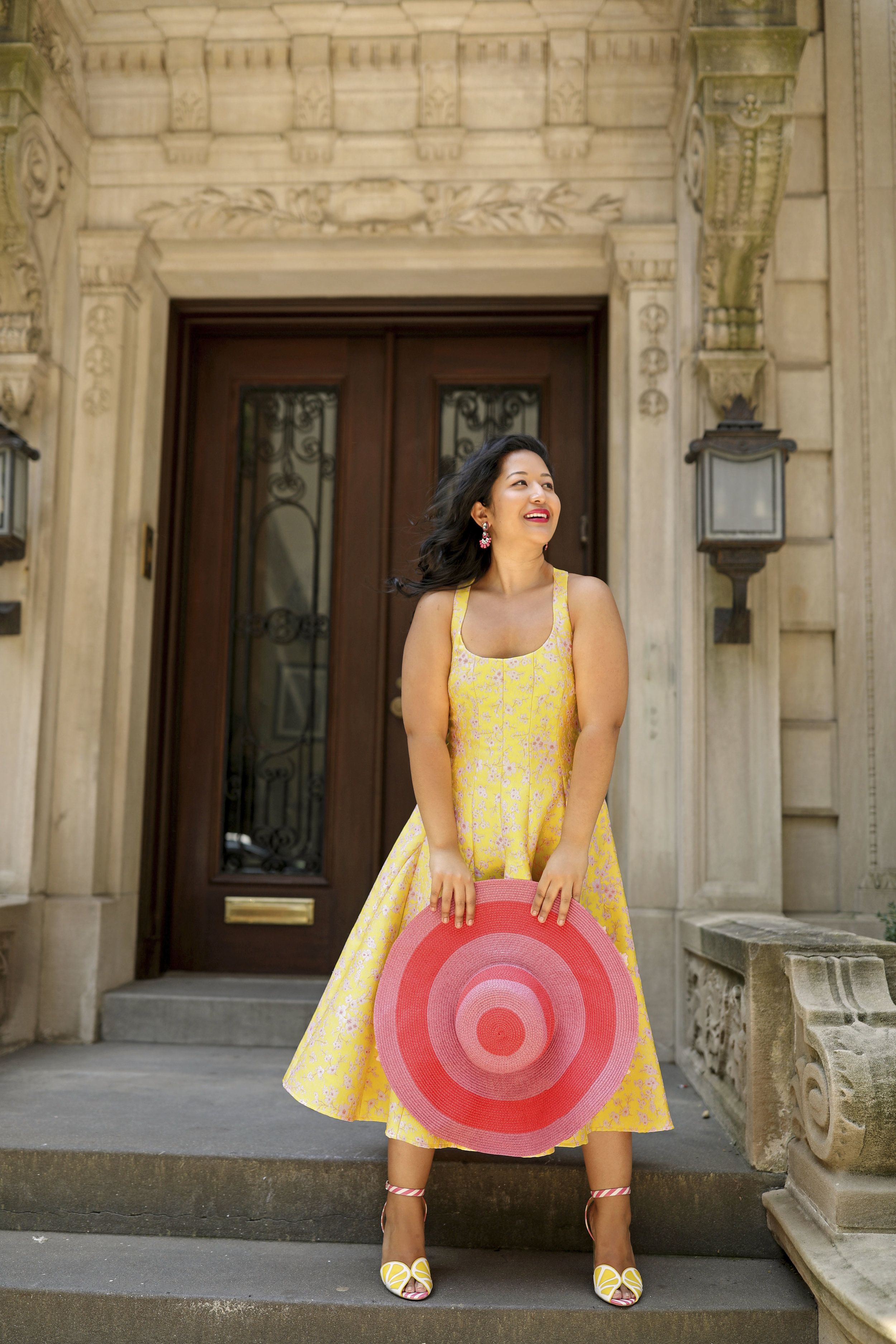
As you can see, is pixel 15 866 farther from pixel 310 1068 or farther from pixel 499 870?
pixel 499 870

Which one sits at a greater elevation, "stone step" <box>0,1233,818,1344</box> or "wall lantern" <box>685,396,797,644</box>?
"wall lantern" <box>685,396,797,644</box>

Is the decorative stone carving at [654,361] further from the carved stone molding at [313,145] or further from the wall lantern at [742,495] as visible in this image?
the carved stone molding at [313,145]

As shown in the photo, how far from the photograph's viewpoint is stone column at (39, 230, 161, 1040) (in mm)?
4336

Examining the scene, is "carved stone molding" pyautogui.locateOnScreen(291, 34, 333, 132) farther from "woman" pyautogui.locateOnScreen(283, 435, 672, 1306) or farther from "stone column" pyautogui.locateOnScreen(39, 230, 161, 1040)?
"woman" pyautogui.locateOnScreen(283, 435, 672, 1306)

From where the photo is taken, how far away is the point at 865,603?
425 cm

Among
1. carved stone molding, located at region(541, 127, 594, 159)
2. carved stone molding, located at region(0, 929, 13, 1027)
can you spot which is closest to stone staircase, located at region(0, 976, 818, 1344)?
carved stone molding, located at region(0, 929, 13, 1027)

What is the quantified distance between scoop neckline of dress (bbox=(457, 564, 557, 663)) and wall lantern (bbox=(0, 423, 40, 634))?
7.40ft

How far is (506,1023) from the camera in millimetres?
2463

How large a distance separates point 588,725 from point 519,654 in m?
0.25

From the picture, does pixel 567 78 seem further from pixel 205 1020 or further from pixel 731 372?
pixel 205 1020

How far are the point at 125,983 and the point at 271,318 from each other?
9.72 feet

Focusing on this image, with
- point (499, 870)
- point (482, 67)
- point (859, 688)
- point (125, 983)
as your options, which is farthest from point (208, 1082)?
point (482, 67)

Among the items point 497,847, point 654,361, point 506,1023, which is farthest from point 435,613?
point 654,361

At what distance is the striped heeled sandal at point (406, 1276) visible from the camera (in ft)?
8.29
